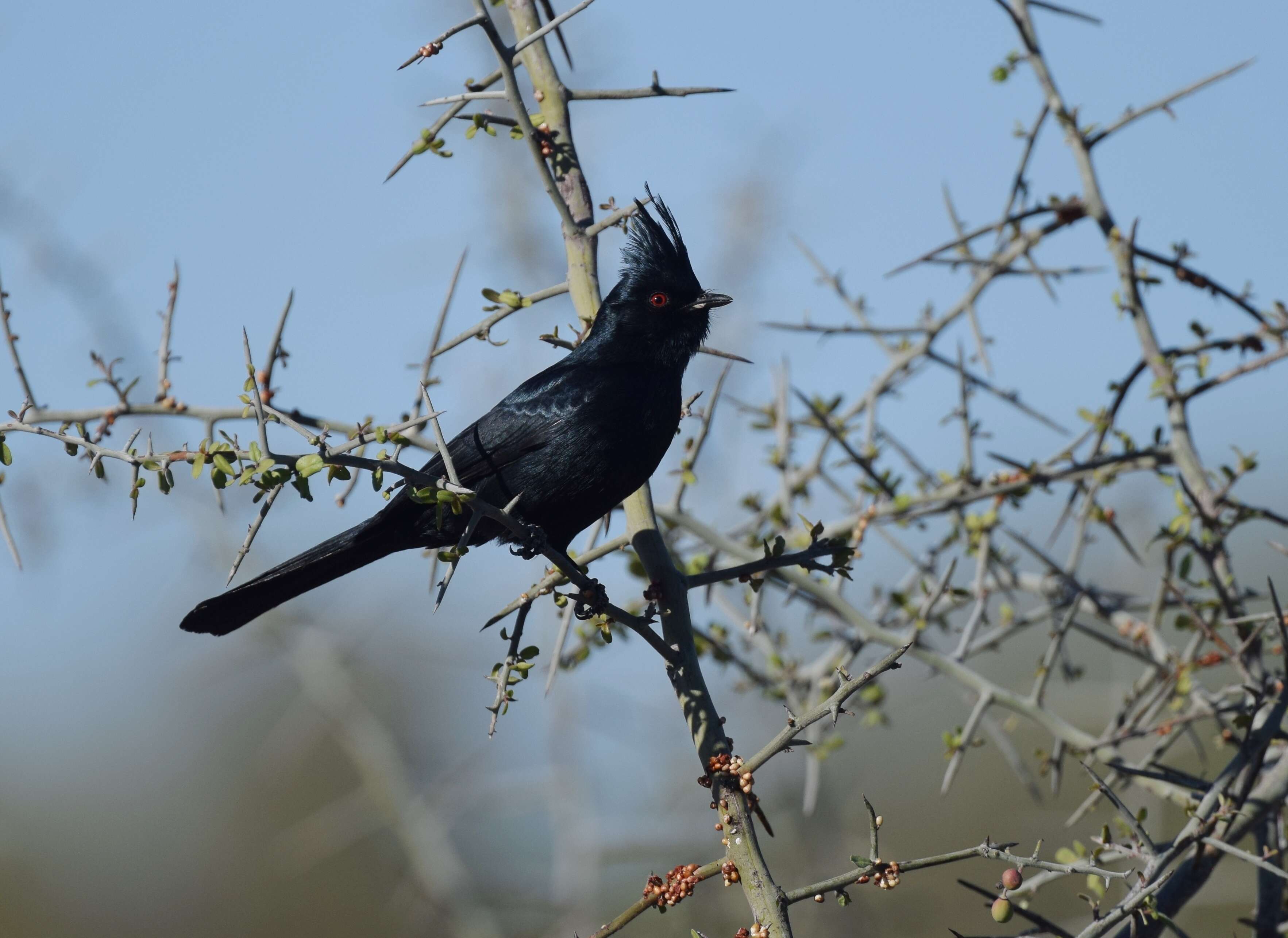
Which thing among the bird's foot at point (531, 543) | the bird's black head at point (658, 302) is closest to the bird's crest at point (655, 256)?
the bird's black head at point (658, 302)

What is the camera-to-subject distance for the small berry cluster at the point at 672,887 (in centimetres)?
254

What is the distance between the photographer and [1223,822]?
9.73 feet

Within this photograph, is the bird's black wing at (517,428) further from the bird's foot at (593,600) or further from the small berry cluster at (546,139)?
the small berry cluster at (546,139)

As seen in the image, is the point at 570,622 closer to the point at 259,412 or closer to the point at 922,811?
the point at 259,412

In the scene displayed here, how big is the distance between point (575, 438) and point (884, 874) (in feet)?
7.87

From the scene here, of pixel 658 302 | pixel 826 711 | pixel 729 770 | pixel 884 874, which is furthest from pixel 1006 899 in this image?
pixel 658 302

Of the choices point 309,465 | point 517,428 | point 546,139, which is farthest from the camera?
point 517,428

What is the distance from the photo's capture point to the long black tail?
12.9ft

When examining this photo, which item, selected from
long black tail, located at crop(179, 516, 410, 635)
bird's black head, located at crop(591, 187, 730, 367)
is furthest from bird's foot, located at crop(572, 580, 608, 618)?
bird's black head, located at crop(591, 187, 730, 367)

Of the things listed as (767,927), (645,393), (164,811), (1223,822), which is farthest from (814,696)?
(164,811)

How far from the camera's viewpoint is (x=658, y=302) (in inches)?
196

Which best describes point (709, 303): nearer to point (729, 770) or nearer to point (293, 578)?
point (293, 578)

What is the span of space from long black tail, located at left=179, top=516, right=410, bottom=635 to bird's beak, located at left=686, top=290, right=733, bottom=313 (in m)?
1.62

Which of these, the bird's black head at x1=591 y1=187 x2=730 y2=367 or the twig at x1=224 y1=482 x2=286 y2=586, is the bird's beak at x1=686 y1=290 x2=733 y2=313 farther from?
the twig at x1=224 y1=482 x2=286 y2=586
